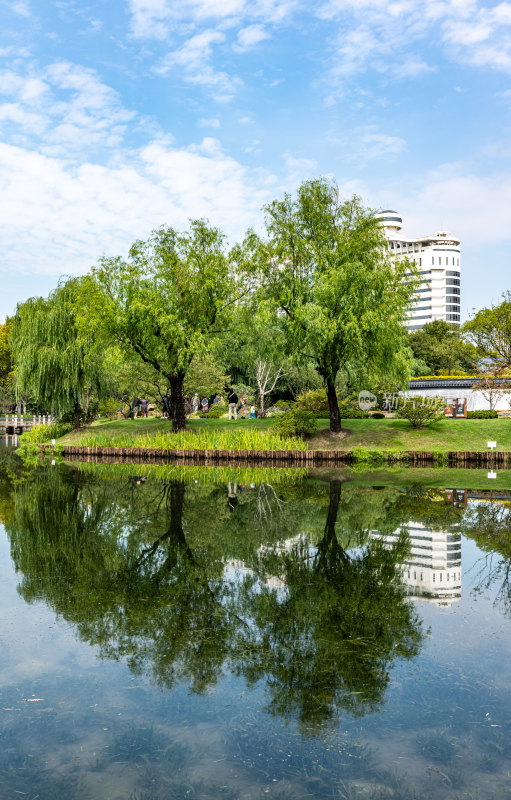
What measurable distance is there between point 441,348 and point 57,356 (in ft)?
181

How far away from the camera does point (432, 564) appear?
30.0ft

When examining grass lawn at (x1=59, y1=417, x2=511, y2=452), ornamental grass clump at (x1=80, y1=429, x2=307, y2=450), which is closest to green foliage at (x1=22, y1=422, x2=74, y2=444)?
grass lawn at (x1=59, y1=417, x2=511, y2=452)

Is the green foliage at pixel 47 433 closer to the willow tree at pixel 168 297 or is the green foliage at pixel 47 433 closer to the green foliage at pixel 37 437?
the green foliage at pixel 37 437

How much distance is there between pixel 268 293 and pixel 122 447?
10.6m

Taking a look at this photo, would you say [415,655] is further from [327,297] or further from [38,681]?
[327,297]

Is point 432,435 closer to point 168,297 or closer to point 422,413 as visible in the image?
point 422,413

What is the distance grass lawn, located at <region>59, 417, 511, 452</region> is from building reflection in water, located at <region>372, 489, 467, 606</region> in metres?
17.2

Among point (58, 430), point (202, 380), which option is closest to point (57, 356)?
point (58, 430)

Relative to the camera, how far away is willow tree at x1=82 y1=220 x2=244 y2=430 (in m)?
31.0

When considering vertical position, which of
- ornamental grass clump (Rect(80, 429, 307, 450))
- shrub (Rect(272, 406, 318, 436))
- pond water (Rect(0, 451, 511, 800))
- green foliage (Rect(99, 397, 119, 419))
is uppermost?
green foliage (Rect(99, 397, 119, 419))

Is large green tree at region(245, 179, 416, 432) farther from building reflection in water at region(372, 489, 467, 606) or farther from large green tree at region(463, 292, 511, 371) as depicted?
building reflection in water at region(372, 489, 467, 606)

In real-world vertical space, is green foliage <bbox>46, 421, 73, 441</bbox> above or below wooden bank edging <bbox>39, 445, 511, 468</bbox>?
above

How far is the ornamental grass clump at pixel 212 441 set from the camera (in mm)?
29156

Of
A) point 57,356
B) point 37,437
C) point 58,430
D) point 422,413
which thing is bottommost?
point 37,437
